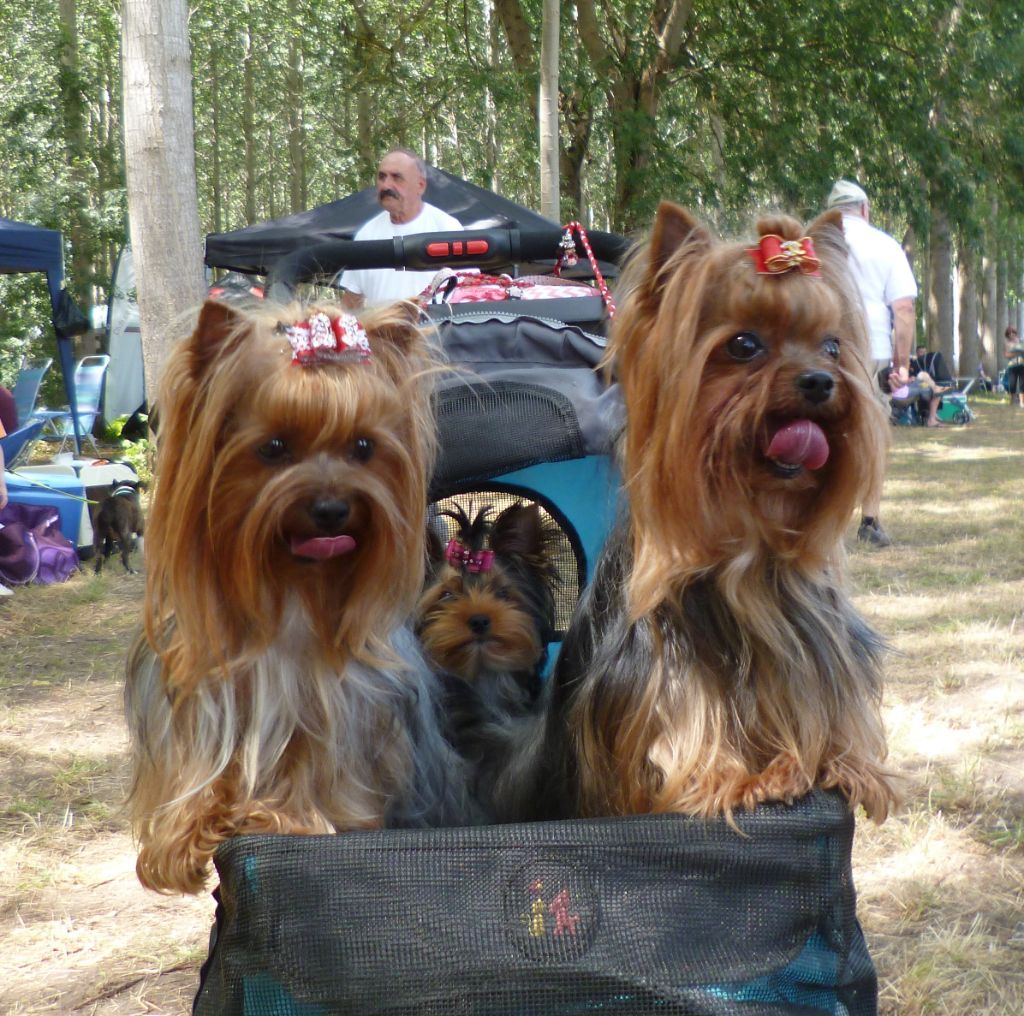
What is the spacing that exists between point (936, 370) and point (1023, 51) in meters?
5.90

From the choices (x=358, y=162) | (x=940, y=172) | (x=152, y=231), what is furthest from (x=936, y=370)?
(x=152, y=231)

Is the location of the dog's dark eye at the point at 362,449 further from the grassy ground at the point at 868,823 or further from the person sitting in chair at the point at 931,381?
the person sitting in chair at the point at 931,381

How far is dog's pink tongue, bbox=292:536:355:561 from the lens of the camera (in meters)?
1.91

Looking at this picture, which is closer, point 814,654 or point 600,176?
point 814,654

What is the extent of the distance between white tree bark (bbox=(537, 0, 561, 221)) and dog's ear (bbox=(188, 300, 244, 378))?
819 centimetres

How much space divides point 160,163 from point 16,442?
8.80 ft

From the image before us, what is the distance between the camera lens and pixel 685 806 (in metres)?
1.95

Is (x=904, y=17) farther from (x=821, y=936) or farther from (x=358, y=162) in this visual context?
(x=821, y=936)

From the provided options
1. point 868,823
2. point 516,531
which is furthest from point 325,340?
point 868,823

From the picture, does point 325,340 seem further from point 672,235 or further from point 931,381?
point 931,381

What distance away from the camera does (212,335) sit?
6.30ft

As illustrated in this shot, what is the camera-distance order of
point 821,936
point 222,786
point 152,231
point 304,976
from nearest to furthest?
point 304,976 → point 821,936 → point 222,786 → point 152,231

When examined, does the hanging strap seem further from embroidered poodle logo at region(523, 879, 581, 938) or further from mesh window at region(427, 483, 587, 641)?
embroidered poodle logo at region(523, 879, 581, 938)

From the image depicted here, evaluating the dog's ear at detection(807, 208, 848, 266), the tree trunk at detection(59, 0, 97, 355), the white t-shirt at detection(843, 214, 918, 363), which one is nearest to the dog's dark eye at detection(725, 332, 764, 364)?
the dog's ear at detection(807, 208, 848, 266)
